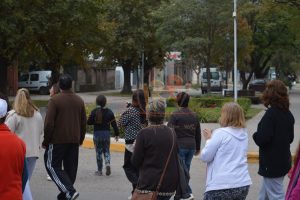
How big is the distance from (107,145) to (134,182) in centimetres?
245

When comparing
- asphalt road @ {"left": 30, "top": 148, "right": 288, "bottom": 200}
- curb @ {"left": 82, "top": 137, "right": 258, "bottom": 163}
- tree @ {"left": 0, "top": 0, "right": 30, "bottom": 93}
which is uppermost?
tree @ {"left": 0, "top": 0, "right": 30, "bottom": 93}

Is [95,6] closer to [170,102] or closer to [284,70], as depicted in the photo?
[170,102]

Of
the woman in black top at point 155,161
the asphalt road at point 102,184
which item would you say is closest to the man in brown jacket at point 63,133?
the asphalt road at point 102,184

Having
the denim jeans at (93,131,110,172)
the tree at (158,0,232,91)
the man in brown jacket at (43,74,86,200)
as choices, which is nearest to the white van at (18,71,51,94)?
the tree at (158,0,232,91)

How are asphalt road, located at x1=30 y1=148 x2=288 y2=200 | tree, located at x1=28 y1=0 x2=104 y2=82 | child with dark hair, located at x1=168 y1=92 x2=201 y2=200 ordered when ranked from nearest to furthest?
child with dark hair, located at x1=168 y1=92 x2=201 y2=200, asphalt road, located at x1=30 y1=148 x2=288 y2=200, tree, located at x1=28 y1=0 x2=104 y2=82

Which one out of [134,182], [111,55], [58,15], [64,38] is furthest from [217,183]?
[111,55]

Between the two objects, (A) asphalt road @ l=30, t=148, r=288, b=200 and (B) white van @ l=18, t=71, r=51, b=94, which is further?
(B) white van @ l=18, t=71, r=51, b=94

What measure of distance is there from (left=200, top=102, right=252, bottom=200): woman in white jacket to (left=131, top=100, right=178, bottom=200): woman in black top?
0.35 metres

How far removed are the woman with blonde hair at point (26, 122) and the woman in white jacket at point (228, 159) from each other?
298cm

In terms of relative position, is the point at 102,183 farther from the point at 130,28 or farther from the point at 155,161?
the point at 130,28

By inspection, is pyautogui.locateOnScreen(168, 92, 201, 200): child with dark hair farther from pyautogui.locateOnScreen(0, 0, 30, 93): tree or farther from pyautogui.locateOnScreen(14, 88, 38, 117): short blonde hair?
pyautogui.locateOnScreen(0, 0, 30, 93): tree

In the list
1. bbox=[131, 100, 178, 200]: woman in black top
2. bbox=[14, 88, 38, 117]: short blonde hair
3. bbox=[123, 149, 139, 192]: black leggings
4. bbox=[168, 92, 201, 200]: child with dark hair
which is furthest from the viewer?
bbox=[168, 92, 201, 200]: child with dark hair

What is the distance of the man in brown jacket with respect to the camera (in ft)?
26.2

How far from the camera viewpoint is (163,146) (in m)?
5.68
